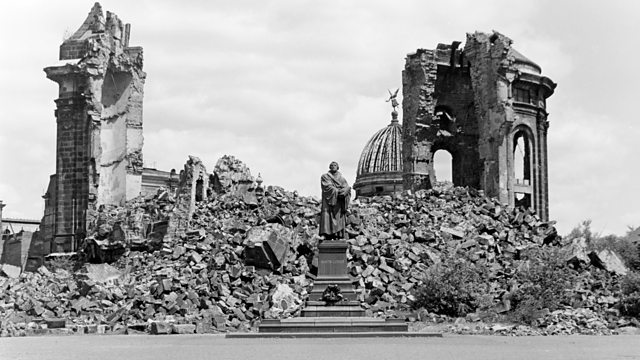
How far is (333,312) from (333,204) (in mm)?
2702

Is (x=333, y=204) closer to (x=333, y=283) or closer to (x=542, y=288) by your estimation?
(x=333, y=283)

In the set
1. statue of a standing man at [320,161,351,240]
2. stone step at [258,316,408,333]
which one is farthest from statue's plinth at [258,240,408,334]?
statue of a standing man at [320,161,351,240]

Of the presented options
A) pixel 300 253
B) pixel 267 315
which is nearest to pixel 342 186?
pixel 267 315

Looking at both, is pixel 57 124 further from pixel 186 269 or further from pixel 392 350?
pixel 392 350

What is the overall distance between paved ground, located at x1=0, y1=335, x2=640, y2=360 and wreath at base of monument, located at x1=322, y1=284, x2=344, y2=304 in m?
2.53

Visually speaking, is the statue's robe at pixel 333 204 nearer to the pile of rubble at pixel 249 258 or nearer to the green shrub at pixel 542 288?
the pile of rubble at pixel 249 258

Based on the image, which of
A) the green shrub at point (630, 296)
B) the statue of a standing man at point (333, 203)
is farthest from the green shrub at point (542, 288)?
the statue of a standing man at point (333, 203)

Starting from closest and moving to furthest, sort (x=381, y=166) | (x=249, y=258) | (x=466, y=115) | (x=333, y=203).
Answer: (x=333, y=203)
(x=249, y=258)
(x=466, y=115)
(x=381, y=166)

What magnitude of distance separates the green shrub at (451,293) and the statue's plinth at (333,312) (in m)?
4.66

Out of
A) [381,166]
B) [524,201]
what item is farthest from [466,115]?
[381,166]

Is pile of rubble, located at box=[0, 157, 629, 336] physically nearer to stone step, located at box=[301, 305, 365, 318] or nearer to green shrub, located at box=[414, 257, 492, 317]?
green shrub, located at box=[414, 257, 492, 317]

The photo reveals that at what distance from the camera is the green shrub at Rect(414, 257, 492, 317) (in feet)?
90.9

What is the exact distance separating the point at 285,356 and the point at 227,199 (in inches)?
798

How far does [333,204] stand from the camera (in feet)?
79.3
